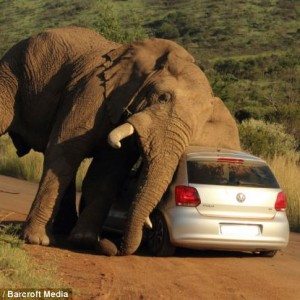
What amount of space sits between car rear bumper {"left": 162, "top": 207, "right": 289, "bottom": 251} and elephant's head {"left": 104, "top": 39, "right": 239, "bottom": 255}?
13.0 inches

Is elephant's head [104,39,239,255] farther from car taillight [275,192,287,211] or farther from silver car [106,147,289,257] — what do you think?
car taillight [275,192,287,211]

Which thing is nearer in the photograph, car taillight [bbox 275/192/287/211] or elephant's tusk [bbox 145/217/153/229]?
elephant's tusk [bbox 145/217/153/229]

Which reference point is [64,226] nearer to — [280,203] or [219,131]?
[219,131]

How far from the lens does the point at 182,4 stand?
72.7m

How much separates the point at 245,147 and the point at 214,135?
11.8m

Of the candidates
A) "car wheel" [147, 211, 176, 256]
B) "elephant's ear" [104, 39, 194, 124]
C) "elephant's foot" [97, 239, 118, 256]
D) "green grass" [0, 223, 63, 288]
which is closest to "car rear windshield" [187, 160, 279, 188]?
"car wheel" [147, 211, 176, 256]

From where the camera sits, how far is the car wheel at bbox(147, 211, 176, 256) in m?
10.4

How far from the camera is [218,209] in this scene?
10.3m

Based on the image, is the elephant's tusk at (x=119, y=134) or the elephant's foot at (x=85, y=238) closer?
the elephant's tusk at (x=119, y=134)

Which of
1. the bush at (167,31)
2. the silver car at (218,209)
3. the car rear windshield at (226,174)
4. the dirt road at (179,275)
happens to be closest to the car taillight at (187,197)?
the silver car at (218,209)

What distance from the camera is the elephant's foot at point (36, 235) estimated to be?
35.6ft

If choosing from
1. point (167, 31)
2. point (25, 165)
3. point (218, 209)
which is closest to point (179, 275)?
point (218, 209)

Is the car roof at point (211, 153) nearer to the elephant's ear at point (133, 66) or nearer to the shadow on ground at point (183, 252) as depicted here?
the elephant's ear at point (133, 66)

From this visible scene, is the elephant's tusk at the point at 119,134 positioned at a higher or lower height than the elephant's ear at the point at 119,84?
higher
